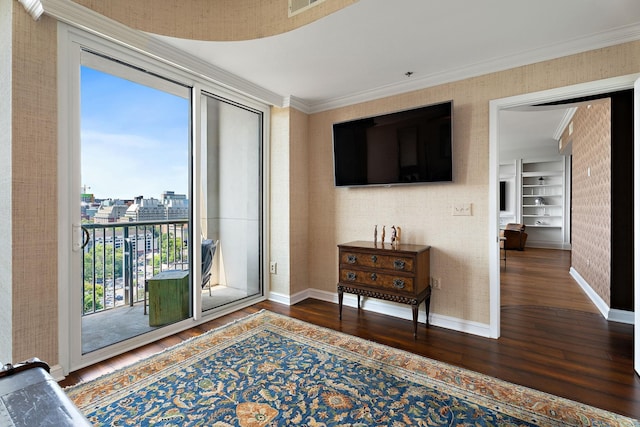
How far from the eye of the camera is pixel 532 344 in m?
2.59

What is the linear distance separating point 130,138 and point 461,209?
2.94 meters

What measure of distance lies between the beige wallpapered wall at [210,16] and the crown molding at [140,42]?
0.26 feet

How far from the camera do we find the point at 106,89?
2.36 meters

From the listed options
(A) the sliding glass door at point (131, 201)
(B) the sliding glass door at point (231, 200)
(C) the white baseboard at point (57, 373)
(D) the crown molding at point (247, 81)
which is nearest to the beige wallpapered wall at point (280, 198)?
(B) the sliding glass door at point (231, 200)

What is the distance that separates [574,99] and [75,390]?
13.7 ft

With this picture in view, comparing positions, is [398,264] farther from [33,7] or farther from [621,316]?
[33,7]

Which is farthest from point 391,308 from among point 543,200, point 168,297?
point 543,200

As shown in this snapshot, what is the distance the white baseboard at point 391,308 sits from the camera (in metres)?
2.85

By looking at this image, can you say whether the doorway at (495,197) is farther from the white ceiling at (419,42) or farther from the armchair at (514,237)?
the armchair at (514,237)

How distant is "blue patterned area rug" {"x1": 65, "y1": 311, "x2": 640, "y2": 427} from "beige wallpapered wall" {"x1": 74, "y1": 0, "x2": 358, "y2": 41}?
2.44 metres

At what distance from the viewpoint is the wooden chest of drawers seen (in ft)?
9.06

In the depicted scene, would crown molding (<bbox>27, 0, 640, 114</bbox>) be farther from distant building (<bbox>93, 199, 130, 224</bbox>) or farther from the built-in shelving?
the built-in shelving

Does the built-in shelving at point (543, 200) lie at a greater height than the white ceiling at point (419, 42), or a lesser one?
lesser

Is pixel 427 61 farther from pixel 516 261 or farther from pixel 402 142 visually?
pixel 516 261
